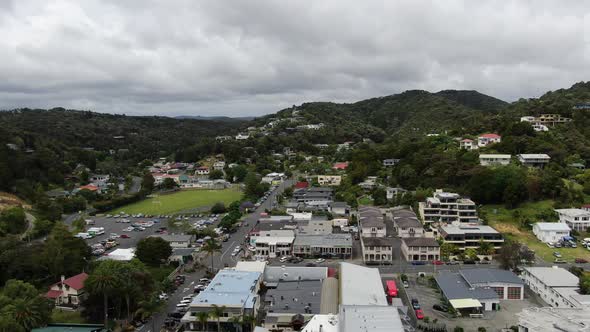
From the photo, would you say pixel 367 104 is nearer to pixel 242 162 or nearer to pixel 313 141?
pixel 313 141

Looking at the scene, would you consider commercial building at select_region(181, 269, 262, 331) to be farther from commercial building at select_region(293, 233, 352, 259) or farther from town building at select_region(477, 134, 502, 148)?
town building at select_region(477, 134, 502, 148)

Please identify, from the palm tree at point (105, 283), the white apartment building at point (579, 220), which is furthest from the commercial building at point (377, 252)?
the palm tree at point (105, 283)

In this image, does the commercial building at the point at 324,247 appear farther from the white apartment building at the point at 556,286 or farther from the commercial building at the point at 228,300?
the white apartment building at the point at 556,286

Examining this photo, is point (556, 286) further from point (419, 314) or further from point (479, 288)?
point (419, 314)

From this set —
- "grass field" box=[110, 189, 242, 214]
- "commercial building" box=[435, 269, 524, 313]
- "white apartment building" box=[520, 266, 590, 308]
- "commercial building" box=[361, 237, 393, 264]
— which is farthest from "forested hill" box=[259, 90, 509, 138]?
"commercial building" box=[435, 269, 524, 313]

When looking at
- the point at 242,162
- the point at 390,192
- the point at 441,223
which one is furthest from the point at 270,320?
the point at 242,162

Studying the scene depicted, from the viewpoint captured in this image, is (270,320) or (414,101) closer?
(270,320)

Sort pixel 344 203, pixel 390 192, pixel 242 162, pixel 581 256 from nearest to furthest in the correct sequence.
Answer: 1. pixel 581 256
2. pixel 344 203
3. pixel 390 192
4. pixel 242 162
